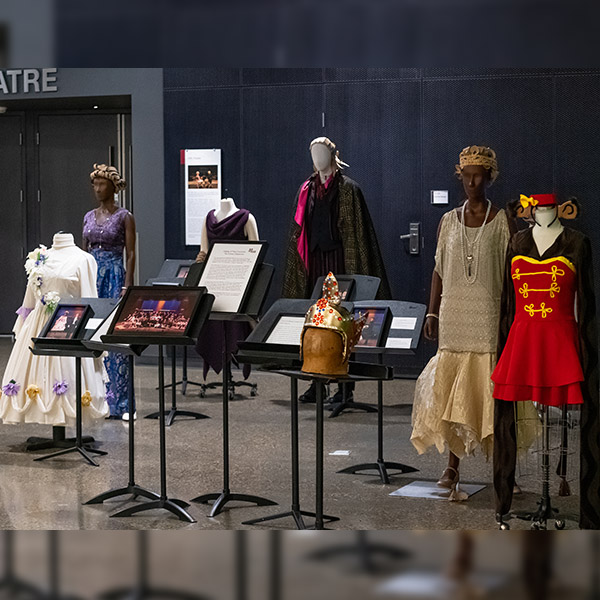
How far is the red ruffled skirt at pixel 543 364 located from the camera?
143 inches

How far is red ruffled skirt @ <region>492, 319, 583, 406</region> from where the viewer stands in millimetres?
3641

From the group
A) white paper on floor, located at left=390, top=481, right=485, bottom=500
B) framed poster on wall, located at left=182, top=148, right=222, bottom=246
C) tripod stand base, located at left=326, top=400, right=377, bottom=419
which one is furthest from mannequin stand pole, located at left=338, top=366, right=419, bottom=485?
framed poster on wall, located at left=182, top=148, right=222, bottom=246

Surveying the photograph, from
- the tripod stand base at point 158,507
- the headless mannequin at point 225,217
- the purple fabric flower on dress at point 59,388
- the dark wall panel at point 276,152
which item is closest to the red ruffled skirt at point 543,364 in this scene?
the tripod stand base at point 158,507

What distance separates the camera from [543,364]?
368 cm

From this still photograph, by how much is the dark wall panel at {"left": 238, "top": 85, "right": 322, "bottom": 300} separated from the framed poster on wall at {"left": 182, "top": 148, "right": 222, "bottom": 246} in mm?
288

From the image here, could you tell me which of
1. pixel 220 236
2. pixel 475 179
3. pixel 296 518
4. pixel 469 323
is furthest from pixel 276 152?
pixel 296 518

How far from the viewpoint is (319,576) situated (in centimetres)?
82

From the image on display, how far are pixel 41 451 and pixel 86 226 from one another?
1740mm

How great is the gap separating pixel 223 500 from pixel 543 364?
1549 millimetres

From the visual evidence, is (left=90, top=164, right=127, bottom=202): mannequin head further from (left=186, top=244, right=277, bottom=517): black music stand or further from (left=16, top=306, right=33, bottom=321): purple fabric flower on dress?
(left=186, top=244, right=277, bottom=517): black music stand

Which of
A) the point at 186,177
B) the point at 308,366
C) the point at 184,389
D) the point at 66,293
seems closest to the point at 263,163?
the point at 186,177

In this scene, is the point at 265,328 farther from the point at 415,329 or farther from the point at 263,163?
the point at 263,163

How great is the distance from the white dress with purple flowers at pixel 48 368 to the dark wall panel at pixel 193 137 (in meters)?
3.71

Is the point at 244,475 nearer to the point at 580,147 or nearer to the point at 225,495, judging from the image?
the point at 225,495
